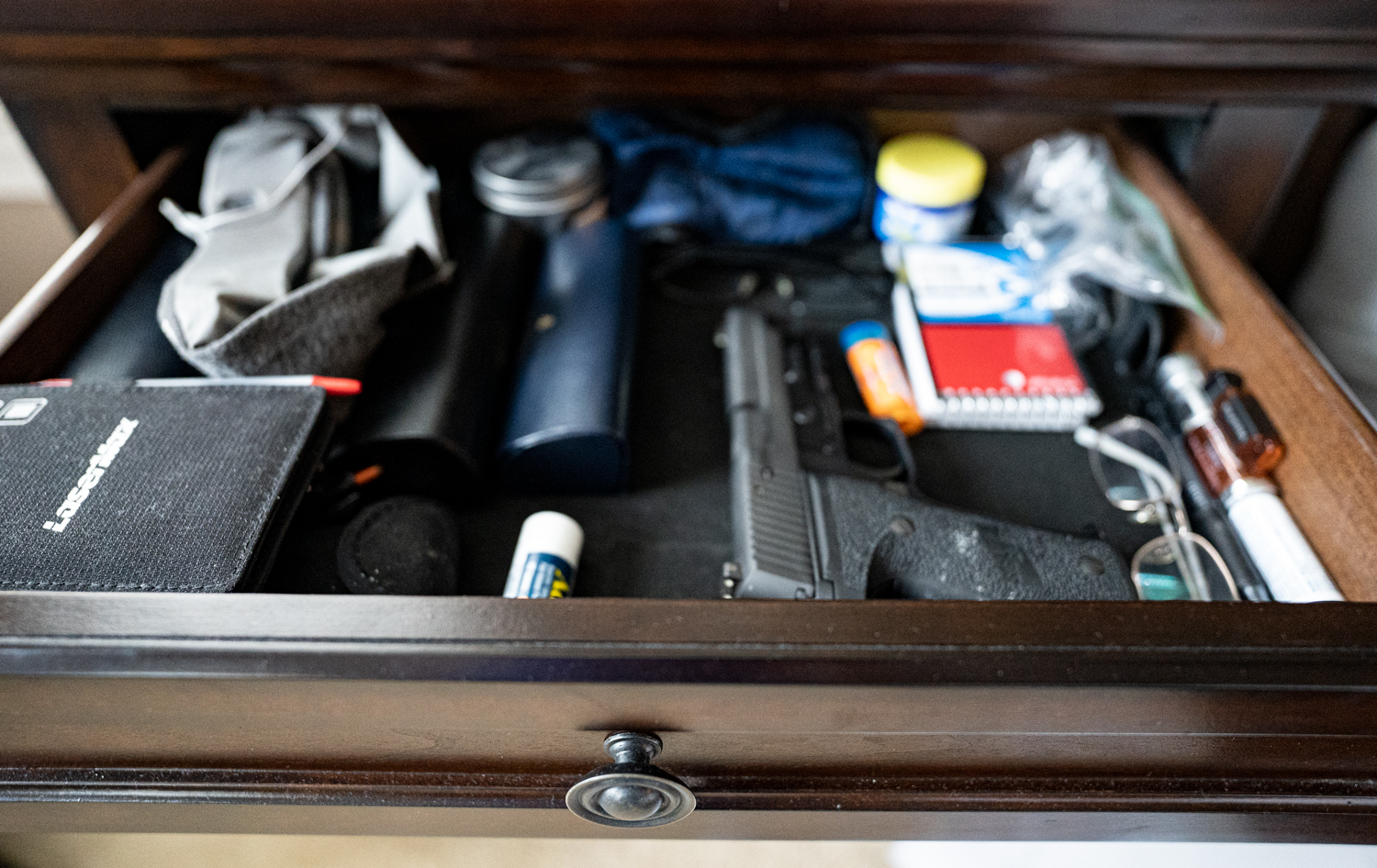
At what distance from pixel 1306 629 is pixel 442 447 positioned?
0.56 m

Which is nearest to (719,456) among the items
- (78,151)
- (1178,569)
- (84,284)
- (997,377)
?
(997,377)

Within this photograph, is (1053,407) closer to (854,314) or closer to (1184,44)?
(854,314)

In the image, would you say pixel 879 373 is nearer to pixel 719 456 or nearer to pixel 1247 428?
pixel 719 456

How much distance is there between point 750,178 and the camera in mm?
923

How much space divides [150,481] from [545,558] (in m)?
0.26

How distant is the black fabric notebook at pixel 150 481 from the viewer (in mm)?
487

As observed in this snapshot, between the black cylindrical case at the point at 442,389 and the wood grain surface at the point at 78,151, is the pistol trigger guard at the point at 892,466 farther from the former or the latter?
the wood grain surface at the point at 78,151

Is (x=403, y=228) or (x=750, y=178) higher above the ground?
(x=750, y=178)

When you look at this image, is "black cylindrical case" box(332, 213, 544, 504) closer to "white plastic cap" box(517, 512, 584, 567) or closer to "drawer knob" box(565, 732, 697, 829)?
"white plastic cap" box(517, 512, 584, 567)

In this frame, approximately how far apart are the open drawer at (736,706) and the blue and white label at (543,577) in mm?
111

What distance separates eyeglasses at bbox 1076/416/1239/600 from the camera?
631mm

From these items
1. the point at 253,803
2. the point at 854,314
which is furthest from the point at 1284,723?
the point at 253,803

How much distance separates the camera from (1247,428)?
657 millimetres

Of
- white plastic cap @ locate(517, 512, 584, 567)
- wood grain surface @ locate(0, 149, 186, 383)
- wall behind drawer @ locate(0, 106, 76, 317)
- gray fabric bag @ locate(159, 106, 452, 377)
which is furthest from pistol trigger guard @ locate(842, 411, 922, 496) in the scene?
wall behind drawer @ locate(0, 106, 76, 317)
